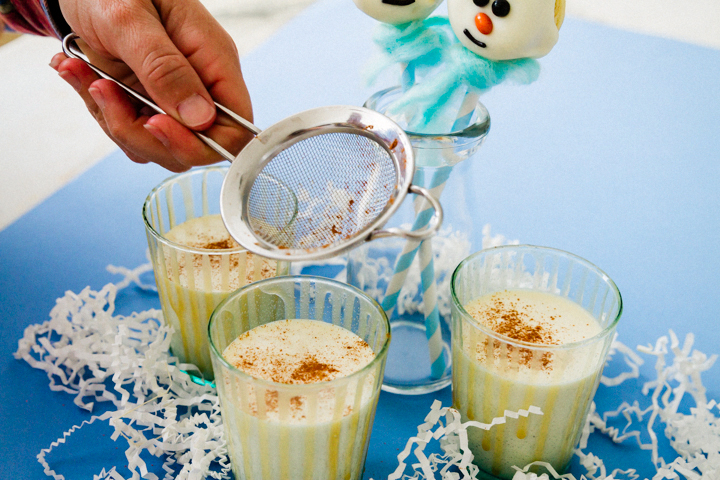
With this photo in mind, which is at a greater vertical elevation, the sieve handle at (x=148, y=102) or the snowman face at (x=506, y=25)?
the snowman face at (x=506, y=25)

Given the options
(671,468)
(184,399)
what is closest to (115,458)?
(184,399)

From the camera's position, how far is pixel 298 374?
62 centimetres

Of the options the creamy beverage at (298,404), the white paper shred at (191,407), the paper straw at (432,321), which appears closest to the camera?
the creamy beverage at (298,404)

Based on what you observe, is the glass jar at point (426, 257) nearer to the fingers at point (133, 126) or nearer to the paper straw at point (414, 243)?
the paper straw at point (414, 243)

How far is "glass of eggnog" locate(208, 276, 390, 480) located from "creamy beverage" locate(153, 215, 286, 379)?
0.06 m

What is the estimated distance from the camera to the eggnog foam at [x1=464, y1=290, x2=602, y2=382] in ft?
2.03

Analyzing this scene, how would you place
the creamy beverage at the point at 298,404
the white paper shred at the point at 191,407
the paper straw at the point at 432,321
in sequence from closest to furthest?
1. the creamy beverage at the point at 298,404
2. the white paper shred at the point at 191,407
3. the paper straw at the point at 432,321

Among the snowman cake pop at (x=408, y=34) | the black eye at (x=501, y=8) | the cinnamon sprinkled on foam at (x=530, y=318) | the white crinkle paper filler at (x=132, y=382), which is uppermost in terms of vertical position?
the black eye at (x=501, y=8)

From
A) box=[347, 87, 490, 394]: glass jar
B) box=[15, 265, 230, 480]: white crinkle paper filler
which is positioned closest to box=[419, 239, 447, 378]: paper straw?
box=[347, 87, 490, 394]: glass jar

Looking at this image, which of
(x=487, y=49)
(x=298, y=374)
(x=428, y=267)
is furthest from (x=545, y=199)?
(x=298, y=374)

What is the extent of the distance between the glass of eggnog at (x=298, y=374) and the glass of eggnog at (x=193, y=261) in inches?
2.6

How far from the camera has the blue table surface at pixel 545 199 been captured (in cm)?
75

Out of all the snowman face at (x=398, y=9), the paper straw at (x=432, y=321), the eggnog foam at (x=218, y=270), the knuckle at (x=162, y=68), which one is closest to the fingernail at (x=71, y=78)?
the knuckle at (x=162, y=68)

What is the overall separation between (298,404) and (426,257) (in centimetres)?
25
